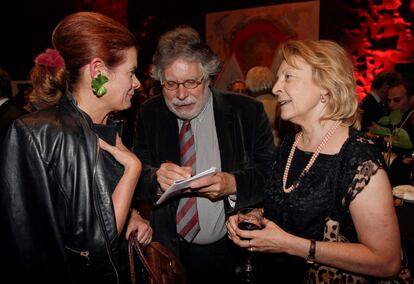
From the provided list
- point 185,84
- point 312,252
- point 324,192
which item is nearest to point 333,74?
point 324,192

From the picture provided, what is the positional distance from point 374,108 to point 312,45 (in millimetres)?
4143

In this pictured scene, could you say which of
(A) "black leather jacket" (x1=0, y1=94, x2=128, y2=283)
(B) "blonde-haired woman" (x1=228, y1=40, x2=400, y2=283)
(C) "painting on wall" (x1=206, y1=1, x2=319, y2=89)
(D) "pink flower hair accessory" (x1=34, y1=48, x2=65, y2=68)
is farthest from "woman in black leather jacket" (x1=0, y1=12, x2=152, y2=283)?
(C) "painting on wall" (x1=206, y1=1, x2=319, y2=89)

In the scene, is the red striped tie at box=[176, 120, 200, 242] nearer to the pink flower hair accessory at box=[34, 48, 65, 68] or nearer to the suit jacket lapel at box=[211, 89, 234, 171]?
the suit jacket lapel at box=[211, 89, 234, 171]

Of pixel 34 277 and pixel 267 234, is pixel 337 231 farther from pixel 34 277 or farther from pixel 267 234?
pixel 34 277

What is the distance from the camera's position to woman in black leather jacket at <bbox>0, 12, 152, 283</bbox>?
1335 millimetres

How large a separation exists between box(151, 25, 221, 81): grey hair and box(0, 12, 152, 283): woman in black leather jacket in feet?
2.45

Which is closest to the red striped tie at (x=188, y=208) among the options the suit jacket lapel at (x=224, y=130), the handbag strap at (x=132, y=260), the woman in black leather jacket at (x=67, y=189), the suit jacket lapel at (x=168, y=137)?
the suit jacket lapel at (x=168, y=137)

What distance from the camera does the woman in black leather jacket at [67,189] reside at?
133 cm

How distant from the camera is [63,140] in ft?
4.52

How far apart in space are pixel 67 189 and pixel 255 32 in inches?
245

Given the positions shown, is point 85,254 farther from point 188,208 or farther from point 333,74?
point 333,74

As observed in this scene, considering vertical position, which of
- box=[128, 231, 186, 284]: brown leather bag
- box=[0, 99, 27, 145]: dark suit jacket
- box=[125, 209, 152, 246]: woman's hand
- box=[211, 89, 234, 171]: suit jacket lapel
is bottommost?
box=[128, 231, 186, 284]: brown leather bag

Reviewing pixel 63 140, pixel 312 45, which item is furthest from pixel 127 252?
pixel 312 45

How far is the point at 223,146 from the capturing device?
2.32 meters
